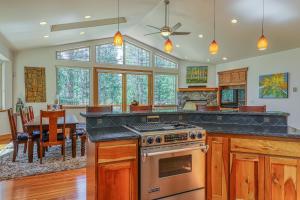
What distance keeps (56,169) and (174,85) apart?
739 centimetres

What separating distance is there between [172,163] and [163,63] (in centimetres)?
814

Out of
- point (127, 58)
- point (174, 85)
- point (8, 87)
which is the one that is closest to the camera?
point (8, 87)

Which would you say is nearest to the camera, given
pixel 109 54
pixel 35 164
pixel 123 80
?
pixel 35 164

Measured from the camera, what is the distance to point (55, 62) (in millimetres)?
7801

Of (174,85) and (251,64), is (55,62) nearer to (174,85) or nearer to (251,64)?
(174,85)

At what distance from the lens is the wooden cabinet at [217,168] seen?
7.52ft

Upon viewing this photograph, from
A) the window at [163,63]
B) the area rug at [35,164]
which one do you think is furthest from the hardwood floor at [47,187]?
the window at [163,63]

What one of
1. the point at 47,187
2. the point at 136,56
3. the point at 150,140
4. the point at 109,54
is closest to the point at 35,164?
the point at 47,187

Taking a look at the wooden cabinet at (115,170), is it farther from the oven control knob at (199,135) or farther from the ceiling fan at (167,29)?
the ceiling fan at (167,29)

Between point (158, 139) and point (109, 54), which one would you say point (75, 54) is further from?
point (158, 139)

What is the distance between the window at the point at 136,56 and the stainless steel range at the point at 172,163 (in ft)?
23.8

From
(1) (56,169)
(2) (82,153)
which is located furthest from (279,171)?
(2) (82,153)

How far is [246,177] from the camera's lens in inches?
87.4

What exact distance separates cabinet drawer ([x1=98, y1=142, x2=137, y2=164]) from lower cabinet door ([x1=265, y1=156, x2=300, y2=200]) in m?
1.34
